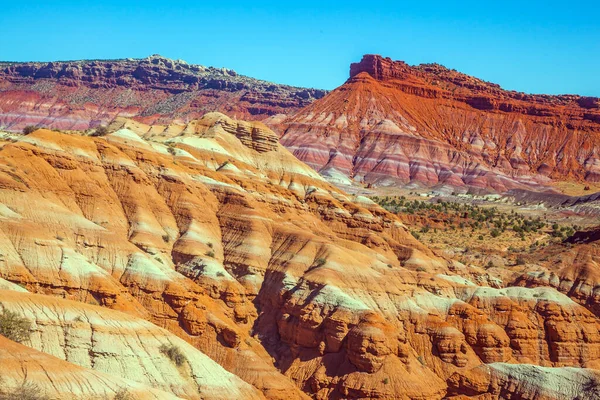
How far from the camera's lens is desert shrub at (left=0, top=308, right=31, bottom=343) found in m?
30.7

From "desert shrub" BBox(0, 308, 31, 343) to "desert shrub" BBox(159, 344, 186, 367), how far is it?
6.53 meters

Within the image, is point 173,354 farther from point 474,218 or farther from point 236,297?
point 474,218

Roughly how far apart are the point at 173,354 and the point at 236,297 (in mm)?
15795

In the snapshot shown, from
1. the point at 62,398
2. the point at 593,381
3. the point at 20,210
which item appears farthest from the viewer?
the point at 20,210

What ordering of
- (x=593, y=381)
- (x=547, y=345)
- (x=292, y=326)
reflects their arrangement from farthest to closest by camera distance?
(x=547, y=345) < (x=292, y=326) < (x=593, y=381)

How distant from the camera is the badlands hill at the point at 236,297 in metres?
37.3

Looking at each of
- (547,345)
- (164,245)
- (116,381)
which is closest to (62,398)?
(116,381)

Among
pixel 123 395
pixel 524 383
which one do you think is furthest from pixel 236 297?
pixel 123 395

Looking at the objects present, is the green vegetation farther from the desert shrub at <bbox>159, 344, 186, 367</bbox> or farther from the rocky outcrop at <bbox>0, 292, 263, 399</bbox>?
the desert shrub at <bbox>159, 344, 186, 367</bbox>

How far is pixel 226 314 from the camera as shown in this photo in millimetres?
50812

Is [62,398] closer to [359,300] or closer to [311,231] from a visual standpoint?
[359,300]

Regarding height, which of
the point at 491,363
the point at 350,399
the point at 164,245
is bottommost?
the point at 350,399

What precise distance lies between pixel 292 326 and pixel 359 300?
191 inches

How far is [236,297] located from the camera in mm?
52312
